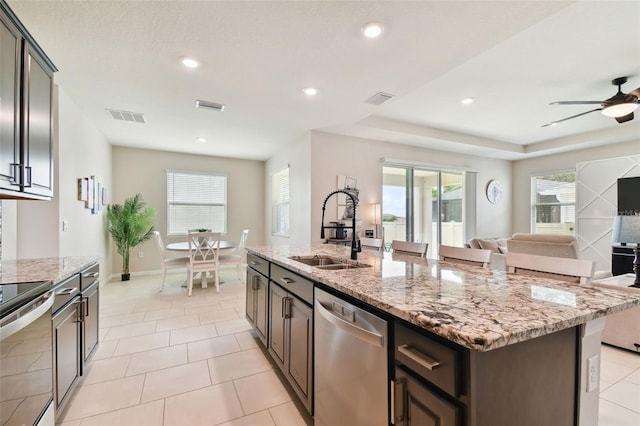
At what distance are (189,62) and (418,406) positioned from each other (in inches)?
116

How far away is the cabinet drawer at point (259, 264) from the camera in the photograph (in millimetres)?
2383

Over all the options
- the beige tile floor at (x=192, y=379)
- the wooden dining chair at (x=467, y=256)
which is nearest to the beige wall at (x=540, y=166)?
the beige tile floor at (x=192, y=379)

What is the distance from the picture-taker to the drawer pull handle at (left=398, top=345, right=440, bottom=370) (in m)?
0.83

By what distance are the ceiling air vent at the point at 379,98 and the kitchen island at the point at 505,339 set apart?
8.19 feet

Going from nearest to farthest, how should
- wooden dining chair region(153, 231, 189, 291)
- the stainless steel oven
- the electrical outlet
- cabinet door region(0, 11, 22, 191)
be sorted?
the electrical outlet, the stainless steel oven, cabinet door region(0, 11, 22, 191), wooden dining chair region(153, 231, 189, 291)

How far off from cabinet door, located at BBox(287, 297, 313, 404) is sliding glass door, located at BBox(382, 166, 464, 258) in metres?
4.02

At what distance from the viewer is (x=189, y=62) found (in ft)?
8.33

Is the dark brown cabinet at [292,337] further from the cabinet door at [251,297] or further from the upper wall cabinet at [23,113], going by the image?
the upper wall cabinet at [23,113]

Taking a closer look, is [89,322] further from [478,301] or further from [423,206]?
[423,206]

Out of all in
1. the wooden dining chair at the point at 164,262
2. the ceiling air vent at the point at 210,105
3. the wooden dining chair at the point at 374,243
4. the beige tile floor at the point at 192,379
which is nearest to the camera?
the beige tile floor at the point at 192,379

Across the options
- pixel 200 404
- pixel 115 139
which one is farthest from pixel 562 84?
pixel 115 139

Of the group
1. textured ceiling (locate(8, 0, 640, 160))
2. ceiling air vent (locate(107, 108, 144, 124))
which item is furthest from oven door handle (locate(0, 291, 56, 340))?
ceiling air vent (locate(107, 108, 144, 124))

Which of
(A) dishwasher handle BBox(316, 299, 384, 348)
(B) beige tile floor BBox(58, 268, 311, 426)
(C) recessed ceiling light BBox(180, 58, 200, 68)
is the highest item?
(C) recessed ceiling light BBox(180, 58, 200, 68)

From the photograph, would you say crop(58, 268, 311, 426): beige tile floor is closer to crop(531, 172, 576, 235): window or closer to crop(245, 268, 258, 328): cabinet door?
crop(245, 268, 258, 328): cabinet door
